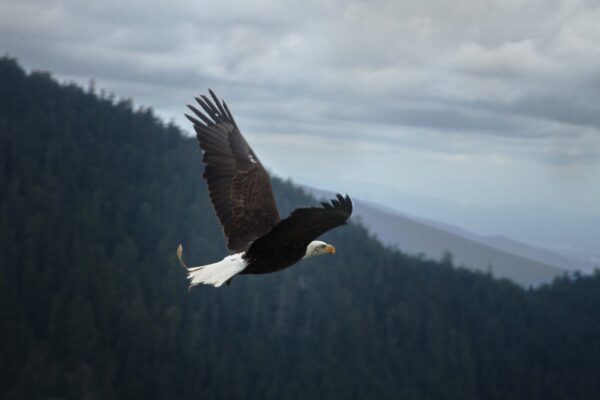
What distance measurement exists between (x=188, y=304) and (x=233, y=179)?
388 ft

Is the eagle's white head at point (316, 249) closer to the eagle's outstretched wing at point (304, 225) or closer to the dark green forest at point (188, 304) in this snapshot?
the eagle's outstretched wing at point (304, 225)

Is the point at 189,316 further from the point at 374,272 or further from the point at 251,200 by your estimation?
the point at 251,200

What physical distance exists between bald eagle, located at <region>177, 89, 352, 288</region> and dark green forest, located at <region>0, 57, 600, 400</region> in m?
82.4

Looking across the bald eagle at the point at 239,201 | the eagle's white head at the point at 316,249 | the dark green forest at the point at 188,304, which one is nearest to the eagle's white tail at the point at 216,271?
the bald eagle at the point at 239,201

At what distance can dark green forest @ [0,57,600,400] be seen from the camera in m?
107

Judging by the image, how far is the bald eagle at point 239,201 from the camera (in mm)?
11023

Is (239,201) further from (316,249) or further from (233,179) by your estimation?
(316,249)

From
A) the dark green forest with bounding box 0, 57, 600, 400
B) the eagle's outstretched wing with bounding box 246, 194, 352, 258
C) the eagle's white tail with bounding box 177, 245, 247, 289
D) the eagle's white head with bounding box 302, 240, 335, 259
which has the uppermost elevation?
the eagle's outstretched wing with bounding box 246, 194, 352, 258

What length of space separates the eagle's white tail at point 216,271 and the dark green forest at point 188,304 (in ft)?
276

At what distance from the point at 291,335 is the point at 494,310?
4101 cm

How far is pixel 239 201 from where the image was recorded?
1285 cm

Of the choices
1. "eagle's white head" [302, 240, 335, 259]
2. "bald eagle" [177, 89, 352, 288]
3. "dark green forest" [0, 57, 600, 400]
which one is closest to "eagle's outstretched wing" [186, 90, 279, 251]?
"bald eagle" [177, 89, 352, 288]

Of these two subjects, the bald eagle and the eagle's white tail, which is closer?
the eagle's white tail

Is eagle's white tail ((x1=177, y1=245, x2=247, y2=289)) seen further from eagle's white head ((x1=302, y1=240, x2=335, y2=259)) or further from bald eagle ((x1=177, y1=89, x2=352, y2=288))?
eagle's white head ((x1=302, y1=240, x2=335, y2=259))
